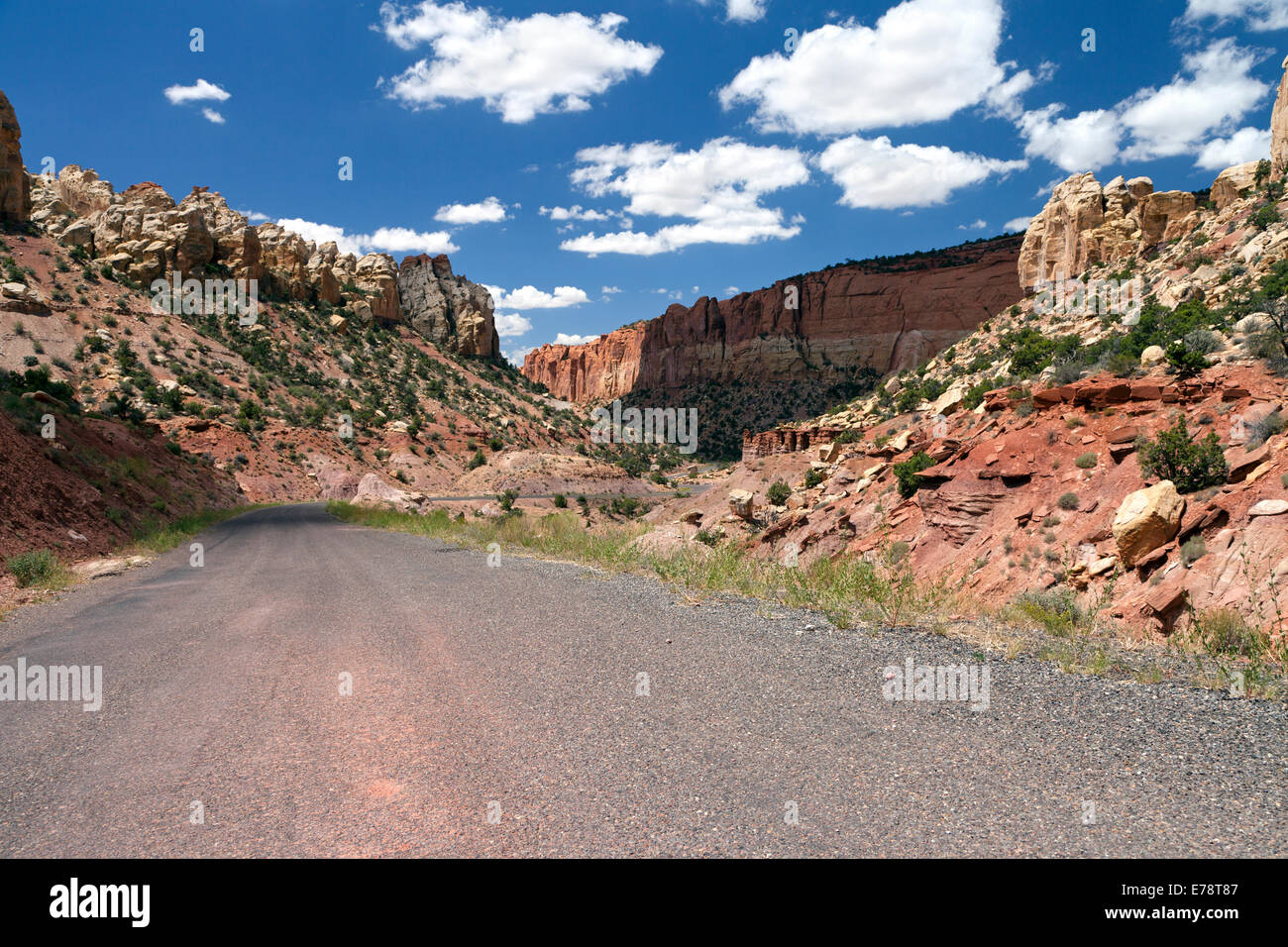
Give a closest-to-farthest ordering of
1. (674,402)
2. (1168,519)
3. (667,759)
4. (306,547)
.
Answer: (667,759) < (1168,519) < (306,547) < (674,402)

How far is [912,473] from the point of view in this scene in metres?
16.2

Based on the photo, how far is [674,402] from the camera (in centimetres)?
12862

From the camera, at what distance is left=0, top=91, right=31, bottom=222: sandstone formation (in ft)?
183

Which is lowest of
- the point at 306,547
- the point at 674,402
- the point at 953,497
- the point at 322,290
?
the point at 306,547

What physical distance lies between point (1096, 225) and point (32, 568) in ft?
208

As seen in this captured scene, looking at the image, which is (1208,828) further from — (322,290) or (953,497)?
(322,290)

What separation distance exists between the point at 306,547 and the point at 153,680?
12.9 metres

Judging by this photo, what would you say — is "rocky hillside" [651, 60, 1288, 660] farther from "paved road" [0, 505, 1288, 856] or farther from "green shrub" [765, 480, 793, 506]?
"paved road" [0, 505, 1288, 856]

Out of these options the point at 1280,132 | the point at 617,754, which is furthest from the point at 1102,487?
the point at 1280,132

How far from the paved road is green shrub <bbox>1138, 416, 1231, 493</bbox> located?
20.7 feet

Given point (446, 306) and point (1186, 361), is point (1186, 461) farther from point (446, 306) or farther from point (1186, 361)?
point (446, 306)
